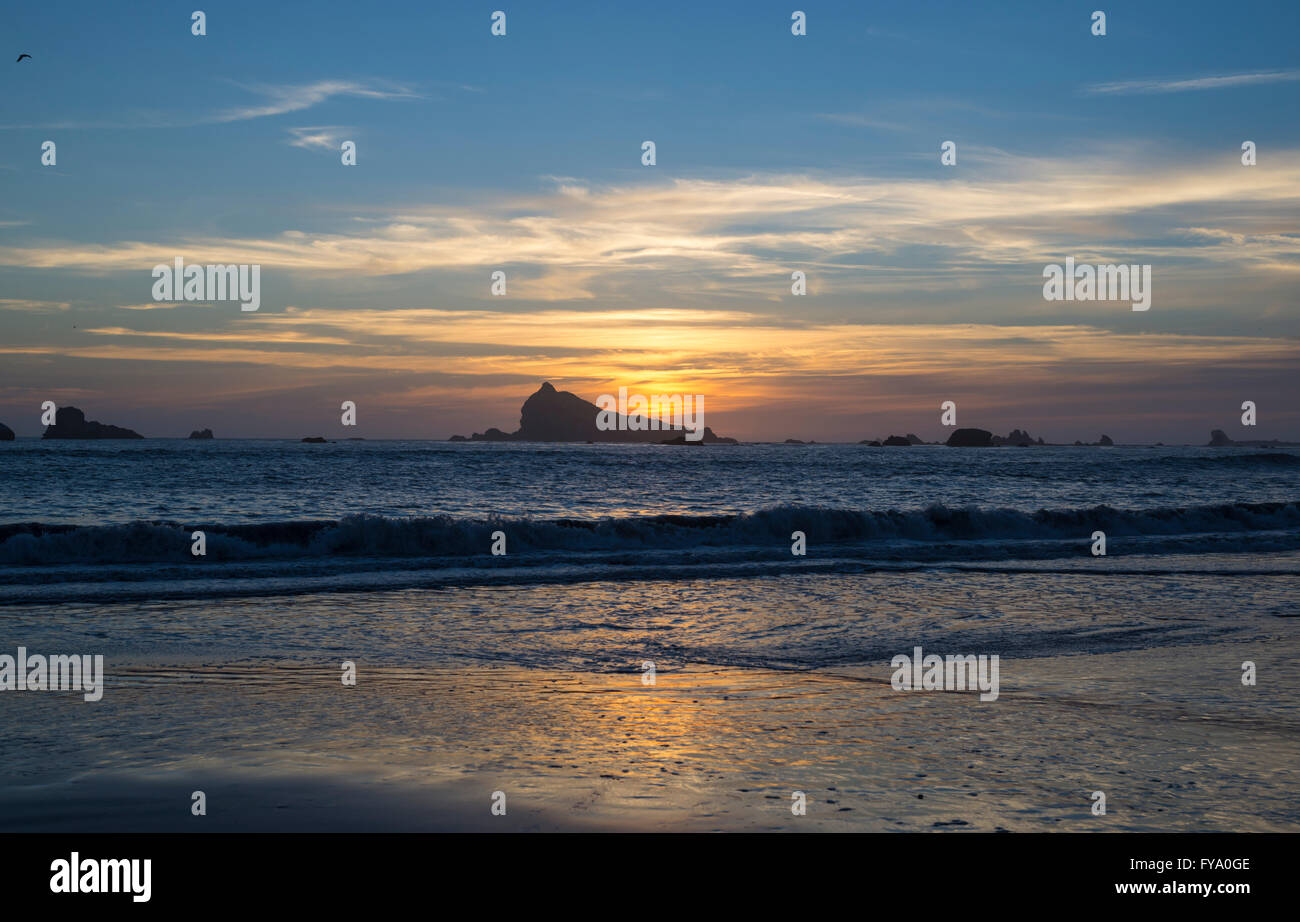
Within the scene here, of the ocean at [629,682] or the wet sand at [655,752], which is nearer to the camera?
the wet sand at [655,752]

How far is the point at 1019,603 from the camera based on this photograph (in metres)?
16.6

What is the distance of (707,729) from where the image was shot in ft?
26.5

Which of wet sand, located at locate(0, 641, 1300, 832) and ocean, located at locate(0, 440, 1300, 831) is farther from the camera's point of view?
ocean, located at locate(0, 440, 1300, 831)

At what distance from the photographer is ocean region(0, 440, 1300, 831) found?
6.20m

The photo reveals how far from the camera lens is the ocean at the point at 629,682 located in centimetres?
620

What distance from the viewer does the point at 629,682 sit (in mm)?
10156

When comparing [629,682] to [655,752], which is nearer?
[655,752]

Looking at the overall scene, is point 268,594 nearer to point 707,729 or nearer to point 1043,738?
point 707,729
